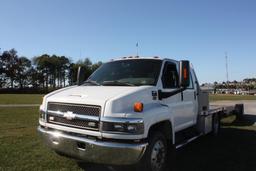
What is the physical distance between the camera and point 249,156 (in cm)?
696

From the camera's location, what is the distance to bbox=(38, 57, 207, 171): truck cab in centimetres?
443

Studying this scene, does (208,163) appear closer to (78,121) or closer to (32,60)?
(78,121)

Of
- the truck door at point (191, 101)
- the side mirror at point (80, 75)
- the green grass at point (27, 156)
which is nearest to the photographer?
the green grass at point (27, 156)

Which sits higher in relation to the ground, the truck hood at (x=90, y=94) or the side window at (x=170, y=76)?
the side window at (x=170, y=76)

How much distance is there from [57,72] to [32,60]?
1068 cm

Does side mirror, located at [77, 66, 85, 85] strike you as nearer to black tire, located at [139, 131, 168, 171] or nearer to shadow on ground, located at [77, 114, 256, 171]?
shadow on ground, located at [77, 114, 256, 171]

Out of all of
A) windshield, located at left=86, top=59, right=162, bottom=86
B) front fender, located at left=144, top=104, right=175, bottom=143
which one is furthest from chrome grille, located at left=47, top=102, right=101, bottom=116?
windshield, located at left=86, top=59, right=162, bottom=86

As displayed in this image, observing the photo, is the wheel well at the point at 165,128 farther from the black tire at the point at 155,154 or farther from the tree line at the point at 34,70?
the tree line at the point at 34,70

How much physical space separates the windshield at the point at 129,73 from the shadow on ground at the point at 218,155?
1.62m

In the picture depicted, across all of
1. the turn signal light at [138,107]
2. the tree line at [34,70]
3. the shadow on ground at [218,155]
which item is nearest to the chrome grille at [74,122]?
the turn signal light at [138,107]

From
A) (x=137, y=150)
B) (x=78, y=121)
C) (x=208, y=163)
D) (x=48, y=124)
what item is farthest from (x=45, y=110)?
(x=208, y=163)

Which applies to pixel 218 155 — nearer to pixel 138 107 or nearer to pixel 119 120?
pixel 138 107

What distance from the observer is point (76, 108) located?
479 centimetres

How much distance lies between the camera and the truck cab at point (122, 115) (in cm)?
443
